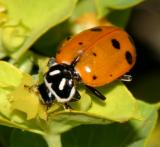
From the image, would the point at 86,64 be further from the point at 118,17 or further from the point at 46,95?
the point at 118,17

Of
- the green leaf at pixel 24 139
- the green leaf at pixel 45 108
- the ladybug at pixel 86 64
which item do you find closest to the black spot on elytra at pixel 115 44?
the ladybug at pixel 86 64

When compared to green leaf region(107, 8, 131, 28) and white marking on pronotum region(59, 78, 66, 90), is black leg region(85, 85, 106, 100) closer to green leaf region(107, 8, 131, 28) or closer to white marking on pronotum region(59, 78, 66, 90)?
white marking on pronotum region(59, 78, 66, 90)

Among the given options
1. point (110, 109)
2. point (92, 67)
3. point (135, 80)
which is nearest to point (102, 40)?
point (92, 67)

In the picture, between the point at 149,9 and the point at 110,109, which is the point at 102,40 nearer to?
the point at 110,109

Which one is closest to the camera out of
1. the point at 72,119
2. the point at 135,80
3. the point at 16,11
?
the point at 72,119

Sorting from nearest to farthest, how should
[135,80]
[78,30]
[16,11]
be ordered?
[16,11] → [78,30] → [135,80]

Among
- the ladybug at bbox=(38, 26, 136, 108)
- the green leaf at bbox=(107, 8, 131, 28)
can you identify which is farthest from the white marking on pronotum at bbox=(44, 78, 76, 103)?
the green leaf at bbox=(107, 8, 131, 28)
